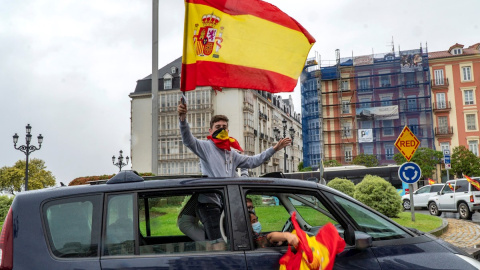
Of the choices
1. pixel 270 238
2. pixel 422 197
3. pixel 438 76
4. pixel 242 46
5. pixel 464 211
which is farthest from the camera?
pixel 438 76

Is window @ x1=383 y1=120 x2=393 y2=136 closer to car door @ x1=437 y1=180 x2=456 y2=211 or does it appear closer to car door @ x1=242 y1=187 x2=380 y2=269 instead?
car door @ x1=437 y1=180 x2=456 y2=211

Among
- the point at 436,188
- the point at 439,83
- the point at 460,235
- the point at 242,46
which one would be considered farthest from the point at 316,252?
the point at 439,83

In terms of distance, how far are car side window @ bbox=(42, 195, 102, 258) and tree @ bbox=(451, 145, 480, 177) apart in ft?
185

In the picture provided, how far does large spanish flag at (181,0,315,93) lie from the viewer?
15.9 feet

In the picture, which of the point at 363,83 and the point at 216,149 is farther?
the point at 363,83

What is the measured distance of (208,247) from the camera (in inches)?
120

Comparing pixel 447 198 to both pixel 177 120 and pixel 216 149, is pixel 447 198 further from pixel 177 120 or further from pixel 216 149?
pixel 177 120

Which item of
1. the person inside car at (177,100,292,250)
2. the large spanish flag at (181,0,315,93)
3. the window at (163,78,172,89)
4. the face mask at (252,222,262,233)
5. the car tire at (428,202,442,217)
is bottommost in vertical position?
the car tire at (428,202,442,217)

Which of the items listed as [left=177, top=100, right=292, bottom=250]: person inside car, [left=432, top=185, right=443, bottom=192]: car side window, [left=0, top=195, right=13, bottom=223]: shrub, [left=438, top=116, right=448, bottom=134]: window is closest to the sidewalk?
[left=177, top=100, right=292, bottom=250]: person inside car

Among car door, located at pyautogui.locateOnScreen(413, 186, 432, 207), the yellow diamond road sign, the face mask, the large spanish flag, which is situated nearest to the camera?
the face mask

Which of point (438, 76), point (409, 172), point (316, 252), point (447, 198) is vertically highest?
point (438, 76)

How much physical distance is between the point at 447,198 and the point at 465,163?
37.0 metres

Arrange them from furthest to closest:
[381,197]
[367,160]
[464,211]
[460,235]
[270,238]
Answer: [367,160] → [464,211] → [381,197] → [460,235] → [270,238]

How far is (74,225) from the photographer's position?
294cm
